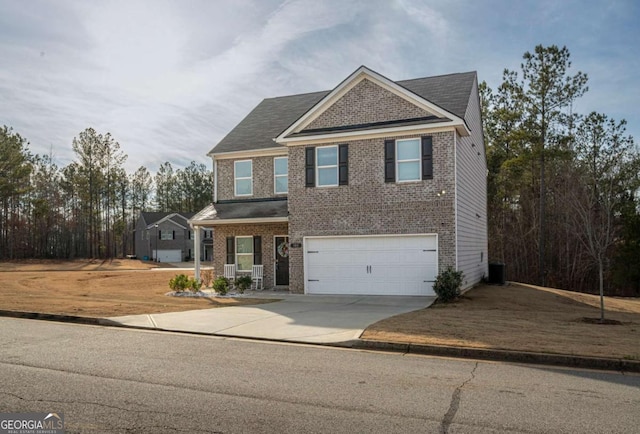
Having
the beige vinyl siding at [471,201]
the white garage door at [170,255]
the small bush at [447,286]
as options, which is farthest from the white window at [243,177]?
the white garage door at [170,255]

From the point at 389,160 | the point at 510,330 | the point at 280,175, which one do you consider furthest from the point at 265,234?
the point at 510,330

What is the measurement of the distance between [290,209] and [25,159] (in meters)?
41.8

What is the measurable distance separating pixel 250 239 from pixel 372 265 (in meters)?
6.09

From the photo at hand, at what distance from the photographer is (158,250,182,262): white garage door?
218ft

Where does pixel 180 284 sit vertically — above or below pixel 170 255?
above

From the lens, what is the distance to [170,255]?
67.0 metres

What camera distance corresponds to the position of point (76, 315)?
1269 centimetres

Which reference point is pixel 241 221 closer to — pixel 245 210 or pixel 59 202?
pixel 245 210

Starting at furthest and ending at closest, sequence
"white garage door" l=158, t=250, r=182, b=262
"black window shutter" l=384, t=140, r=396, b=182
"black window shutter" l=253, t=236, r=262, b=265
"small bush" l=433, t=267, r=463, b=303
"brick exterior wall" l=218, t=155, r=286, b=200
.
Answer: "white garage door" l=158, t=250, r=182, b=262
"brick exterior wall" l=218, t=155, r=286, b=200
"black window shutter" l=253, t=236, r=262, b=265
"black window shutter" l=384, t=140, r=396, b=182
"small bush" l=433, t=267, r=463, b=303

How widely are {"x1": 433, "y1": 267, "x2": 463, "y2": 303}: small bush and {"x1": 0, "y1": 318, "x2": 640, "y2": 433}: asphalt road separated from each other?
26.0 ft

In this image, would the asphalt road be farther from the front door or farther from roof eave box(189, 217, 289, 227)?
the front door

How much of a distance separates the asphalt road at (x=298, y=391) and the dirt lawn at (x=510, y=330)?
0.94 m

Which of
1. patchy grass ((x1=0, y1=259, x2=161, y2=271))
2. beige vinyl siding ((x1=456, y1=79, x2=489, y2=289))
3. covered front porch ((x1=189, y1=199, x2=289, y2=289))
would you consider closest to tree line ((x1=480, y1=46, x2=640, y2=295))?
beige vinyl siding ((x1=456, y1=79, x2=489, y2=289))

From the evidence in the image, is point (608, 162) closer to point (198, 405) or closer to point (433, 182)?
point (433, 182)
